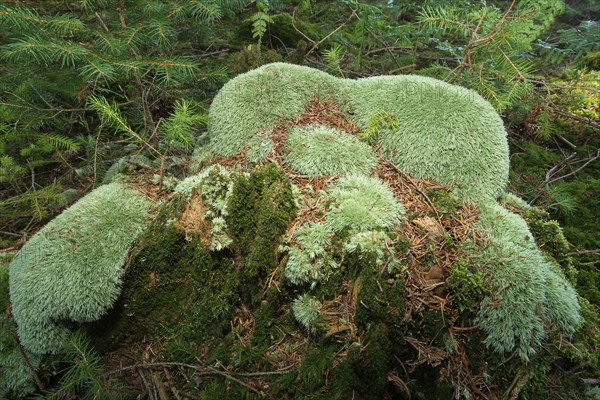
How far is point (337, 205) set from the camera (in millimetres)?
2566

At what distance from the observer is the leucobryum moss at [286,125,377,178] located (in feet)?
9.39

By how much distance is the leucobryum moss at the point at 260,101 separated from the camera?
3176mm

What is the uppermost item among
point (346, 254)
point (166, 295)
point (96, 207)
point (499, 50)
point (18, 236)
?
point (499, 50)

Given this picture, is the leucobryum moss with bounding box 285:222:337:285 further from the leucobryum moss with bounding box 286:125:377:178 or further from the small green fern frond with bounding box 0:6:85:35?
the small green fern frond with bounding box 0:6:85:35

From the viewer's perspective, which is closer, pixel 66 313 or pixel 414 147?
pixel 66 313

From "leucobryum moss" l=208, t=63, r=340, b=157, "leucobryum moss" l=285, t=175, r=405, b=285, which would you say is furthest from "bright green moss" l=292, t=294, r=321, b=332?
"leucobryum moss" l=208, t=63, r=340, b=157

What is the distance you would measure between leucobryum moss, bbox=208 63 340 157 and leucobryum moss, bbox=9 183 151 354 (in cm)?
115

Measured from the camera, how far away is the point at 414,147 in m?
2.98

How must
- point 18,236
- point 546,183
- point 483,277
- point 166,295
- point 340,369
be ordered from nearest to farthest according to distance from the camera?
point 340,369, point 483,277, point 166,295, point 18,236, point 546,183

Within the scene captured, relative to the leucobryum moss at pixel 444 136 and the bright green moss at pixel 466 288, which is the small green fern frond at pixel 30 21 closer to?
the leucobryum moss at pixel 444 136

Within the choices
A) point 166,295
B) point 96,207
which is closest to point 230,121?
point 96,207

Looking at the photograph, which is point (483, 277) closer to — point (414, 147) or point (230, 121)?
point (414, 147)

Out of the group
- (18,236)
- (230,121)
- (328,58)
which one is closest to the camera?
(230,121)

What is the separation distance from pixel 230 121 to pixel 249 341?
1934mm
